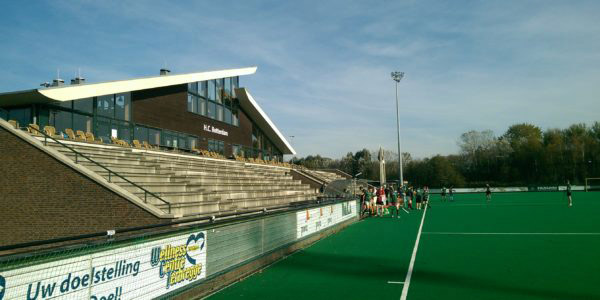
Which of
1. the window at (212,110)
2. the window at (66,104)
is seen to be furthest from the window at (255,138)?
the window at (66,104)

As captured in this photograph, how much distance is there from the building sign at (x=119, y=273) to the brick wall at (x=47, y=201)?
4.91 m

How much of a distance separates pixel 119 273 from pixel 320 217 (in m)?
11.2

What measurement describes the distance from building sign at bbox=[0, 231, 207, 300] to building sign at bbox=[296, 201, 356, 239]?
6.25m

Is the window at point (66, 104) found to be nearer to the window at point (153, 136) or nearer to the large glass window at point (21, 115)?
the large glass window at point (21, 115)

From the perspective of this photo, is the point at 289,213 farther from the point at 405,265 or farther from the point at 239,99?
the point at 239,99

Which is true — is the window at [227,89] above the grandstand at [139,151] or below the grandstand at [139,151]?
above

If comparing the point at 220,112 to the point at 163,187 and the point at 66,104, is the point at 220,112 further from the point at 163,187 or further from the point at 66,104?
the point at 163,187

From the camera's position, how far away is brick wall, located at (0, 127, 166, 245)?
12367 millimetres

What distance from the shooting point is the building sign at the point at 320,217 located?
1411 cm

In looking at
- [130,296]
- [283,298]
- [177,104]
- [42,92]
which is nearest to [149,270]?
[130,296]

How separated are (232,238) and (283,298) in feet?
6.83

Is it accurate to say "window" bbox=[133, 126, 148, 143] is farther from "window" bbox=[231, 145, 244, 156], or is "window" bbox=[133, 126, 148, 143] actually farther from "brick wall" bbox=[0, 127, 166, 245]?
"window" bbox=[231, 145, 244, 156]

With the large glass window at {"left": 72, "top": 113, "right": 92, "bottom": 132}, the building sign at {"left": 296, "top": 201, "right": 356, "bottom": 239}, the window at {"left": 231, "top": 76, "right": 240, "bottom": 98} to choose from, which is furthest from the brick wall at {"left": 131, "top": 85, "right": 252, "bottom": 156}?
the building sign at {"left": 296, "top": 201, "right": 356, "bottom": 239}

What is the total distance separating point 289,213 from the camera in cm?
1299
